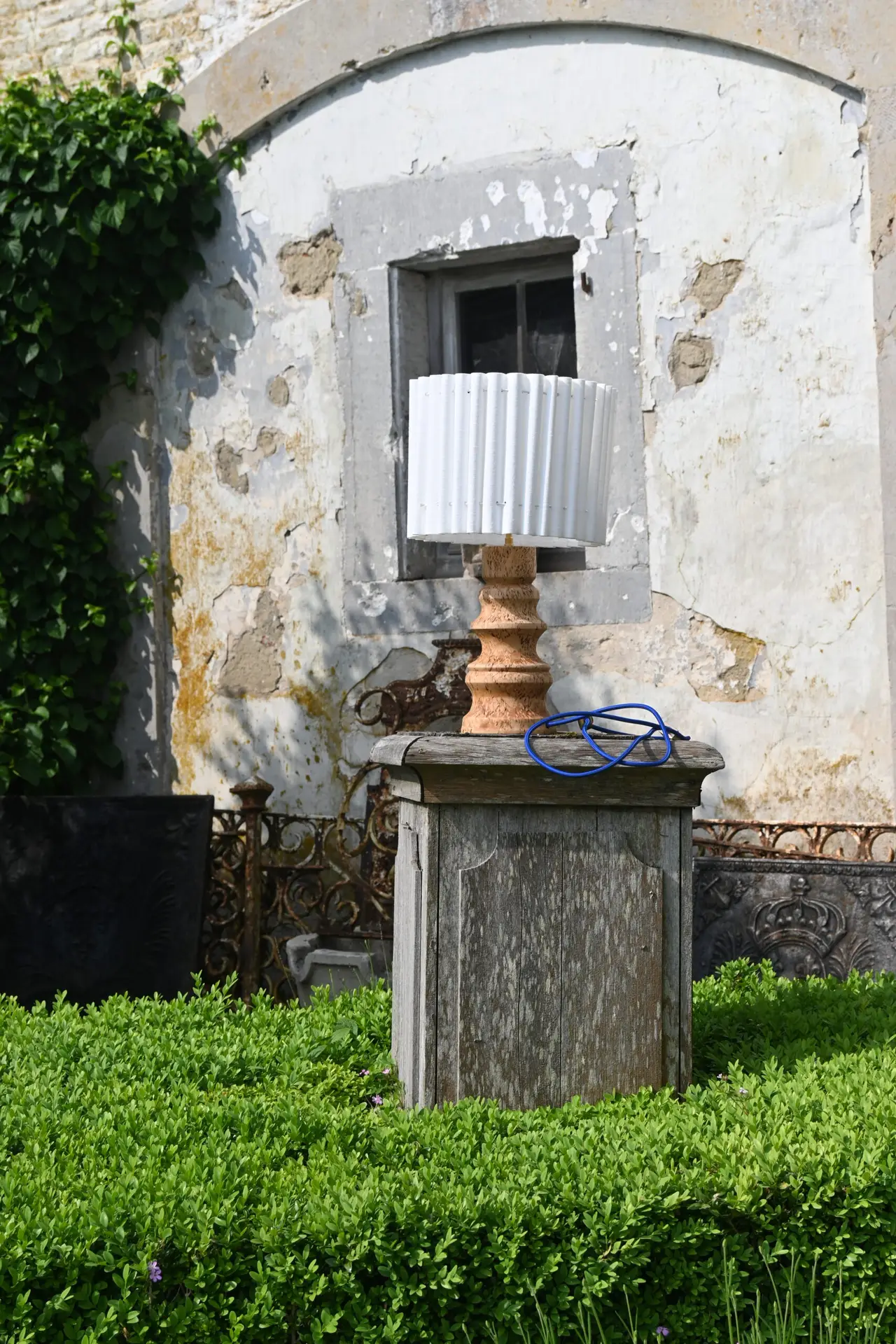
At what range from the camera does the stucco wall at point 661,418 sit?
4.87m

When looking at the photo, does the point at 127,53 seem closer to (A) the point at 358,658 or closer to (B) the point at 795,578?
(A) the point at 358,658

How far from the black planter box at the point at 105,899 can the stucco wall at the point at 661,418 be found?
0.77 meters

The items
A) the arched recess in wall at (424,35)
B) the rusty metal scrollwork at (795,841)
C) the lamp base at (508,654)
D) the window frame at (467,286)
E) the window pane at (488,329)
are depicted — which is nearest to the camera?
the lamp base at (508,654)

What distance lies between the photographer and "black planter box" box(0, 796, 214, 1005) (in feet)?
16.8

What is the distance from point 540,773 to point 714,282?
106 inches

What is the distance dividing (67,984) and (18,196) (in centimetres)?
316

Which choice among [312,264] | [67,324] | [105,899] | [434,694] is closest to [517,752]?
[434,694]

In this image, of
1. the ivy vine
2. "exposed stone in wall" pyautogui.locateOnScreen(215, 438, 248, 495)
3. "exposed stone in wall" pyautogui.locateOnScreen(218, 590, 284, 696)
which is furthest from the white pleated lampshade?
the ivy vine

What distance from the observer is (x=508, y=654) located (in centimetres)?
323

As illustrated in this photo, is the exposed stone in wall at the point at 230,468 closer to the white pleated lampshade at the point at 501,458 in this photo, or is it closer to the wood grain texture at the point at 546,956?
the white pleated lampshade at the point at 501,458

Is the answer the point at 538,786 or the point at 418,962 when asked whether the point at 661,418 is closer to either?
the point at 538,786

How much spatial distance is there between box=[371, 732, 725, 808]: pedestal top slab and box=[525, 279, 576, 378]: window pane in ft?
9.24

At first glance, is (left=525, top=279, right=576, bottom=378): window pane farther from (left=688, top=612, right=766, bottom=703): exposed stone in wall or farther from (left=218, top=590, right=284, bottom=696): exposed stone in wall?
(left=218, top=590, right=284, bottom=696): exposed stone in wall

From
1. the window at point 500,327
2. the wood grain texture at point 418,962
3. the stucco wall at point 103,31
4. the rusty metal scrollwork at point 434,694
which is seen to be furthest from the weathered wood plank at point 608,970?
the stucco wall at point 103,31
